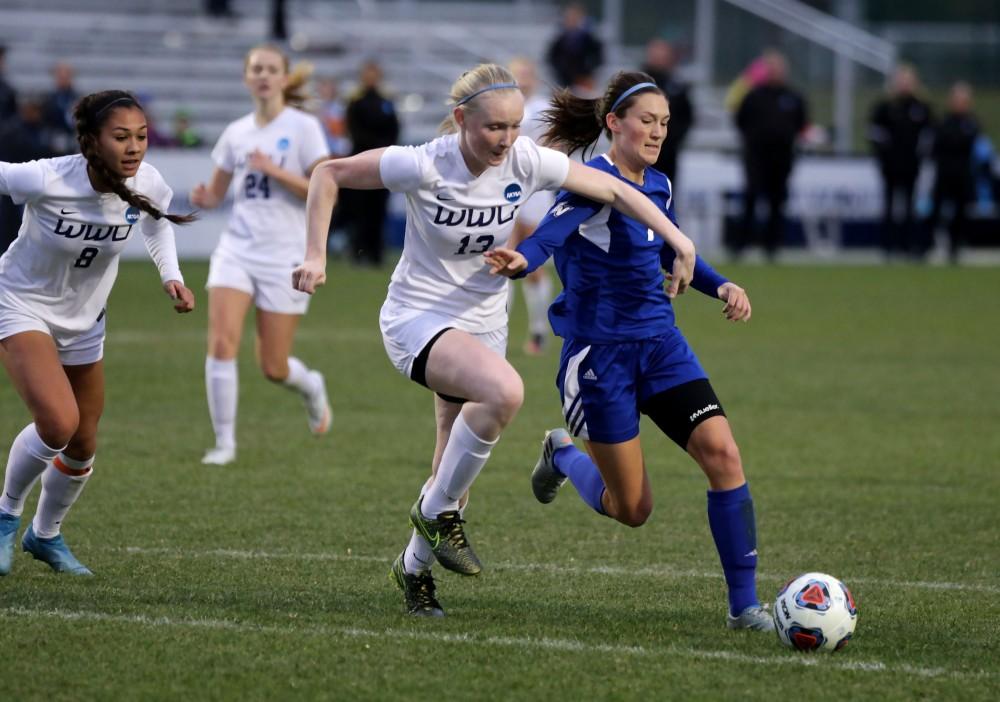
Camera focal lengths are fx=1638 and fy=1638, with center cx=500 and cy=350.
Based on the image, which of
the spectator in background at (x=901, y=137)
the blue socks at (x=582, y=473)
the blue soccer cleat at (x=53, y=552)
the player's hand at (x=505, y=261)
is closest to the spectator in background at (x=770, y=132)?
the spectator in background at (x=901, y=137)

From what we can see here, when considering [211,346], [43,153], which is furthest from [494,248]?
[43,153]

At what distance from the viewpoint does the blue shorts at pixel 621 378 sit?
5867 mm

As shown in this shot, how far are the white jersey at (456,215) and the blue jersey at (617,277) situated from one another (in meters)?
0.17

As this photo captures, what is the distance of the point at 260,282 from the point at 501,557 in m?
3.09

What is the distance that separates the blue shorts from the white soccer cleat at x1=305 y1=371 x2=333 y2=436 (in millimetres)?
4060

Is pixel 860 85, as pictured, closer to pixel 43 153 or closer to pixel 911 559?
pixel 43 153

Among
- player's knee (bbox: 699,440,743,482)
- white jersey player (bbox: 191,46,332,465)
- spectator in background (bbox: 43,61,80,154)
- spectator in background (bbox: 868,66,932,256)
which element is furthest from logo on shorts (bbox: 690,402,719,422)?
spectator in background (bbox: 868,66,932,256)

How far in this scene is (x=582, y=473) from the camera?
6.67 meters

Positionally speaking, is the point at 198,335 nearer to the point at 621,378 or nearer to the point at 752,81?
the point at 621,378

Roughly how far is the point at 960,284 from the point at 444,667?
17.7 metres

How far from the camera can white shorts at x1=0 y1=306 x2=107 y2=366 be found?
6.21 meters

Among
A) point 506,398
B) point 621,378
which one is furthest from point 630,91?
point 506,398

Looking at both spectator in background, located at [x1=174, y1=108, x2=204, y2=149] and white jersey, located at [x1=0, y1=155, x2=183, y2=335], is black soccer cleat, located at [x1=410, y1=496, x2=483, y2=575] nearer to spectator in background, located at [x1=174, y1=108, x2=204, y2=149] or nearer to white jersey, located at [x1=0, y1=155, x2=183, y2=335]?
white jersey, located at [x1=0, y1=155, x2=183, y2=335]

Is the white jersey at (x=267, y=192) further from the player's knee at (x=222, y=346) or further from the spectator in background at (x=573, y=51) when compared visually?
the spectator in background at (x=573, y=51)
